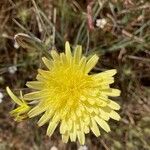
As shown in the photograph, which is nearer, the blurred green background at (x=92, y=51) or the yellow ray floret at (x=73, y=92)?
the yellow ray floret at (x=73, y=92)

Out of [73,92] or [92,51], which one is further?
[92,51]

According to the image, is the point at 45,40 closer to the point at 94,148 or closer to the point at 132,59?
the point at 132,59

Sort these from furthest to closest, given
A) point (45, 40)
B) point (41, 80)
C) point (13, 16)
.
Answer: point (13, 16) → point (45, 40) → point (41, 80)

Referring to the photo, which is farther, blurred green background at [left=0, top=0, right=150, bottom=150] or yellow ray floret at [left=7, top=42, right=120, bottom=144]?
blurred green background at [left=0, top=0, right=150, bottom=150]

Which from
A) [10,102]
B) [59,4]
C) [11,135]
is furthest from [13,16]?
[11,135]

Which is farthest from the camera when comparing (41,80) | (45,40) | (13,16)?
(13,16)
